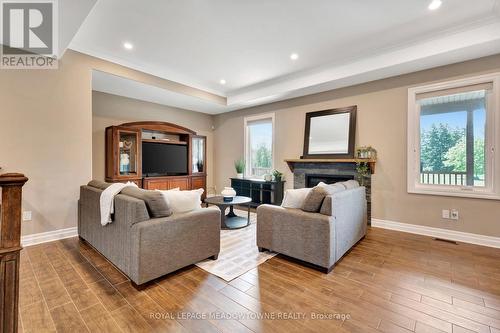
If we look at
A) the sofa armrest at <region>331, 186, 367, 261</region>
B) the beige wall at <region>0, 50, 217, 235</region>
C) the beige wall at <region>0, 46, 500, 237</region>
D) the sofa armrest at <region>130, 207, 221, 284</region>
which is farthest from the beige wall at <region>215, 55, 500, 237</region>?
the beige wall at <region>0, 50, 217, 235</region>

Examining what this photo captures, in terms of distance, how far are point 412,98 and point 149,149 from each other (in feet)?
17.2

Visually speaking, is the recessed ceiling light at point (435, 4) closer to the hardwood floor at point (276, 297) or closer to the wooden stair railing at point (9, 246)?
the hardwood floor at point (276, 297)

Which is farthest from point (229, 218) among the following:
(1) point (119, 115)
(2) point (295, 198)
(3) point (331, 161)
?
(1) point (119, 115)

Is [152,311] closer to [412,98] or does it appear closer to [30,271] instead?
[30,271]

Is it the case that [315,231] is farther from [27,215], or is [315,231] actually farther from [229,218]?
[27,215]

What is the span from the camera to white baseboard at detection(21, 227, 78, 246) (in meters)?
3.08

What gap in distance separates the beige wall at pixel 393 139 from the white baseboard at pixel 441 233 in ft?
0.21

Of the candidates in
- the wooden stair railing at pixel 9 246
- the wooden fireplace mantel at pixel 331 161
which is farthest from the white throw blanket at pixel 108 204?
the wooden fireplace mantel at pixel 331 161

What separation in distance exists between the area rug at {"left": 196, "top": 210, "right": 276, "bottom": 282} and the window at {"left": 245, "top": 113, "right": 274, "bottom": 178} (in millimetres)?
2573

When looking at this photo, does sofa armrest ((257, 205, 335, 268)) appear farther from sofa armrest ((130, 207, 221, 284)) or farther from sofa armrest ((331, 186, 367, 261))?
sofa armrest ((130, 207, 221, 284))

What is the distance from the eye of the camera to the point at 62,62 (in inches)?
130

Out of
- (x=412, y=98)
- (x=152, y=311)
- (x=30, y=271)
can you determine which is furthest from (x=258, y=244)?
(x=412, y=98)

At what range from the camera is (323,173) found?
4.57m

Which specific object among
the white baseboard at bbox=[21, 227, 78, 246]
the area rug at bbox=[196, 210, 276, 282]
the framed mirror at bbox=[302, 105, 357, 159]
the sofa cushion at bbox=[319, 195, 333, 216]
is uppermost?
the framed mirror at bbox=[302, 105, 357, 159]
